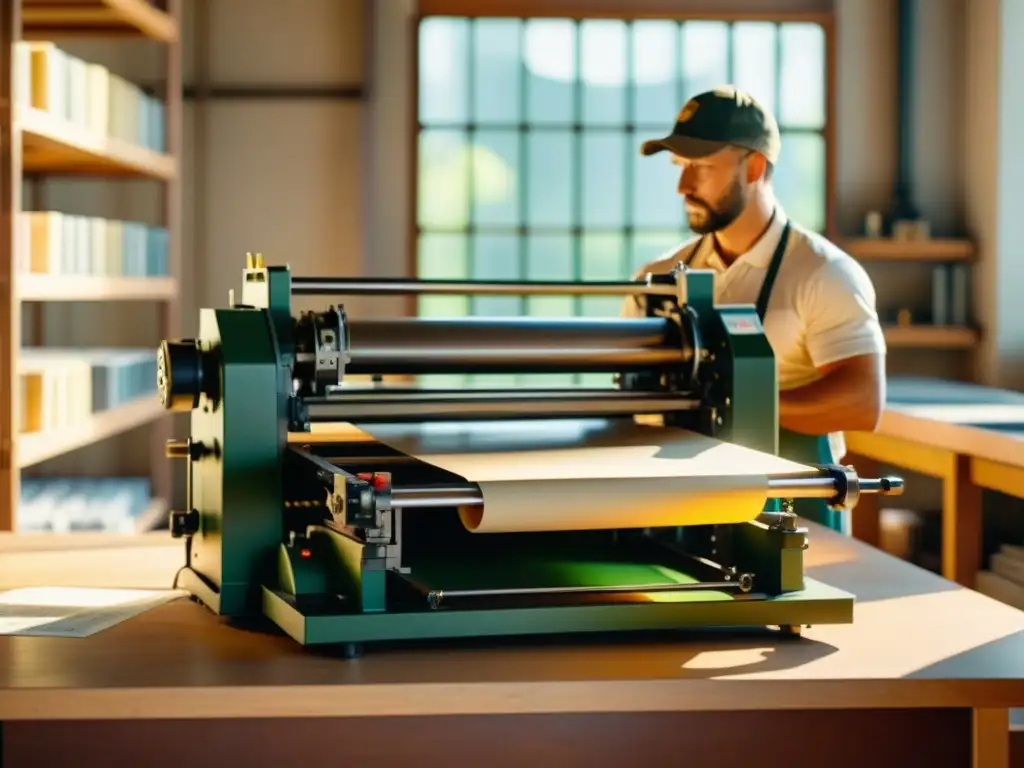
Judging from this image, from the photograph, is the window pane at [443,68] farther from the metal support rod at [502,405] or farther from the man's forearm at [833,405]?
the metal support rod at [502,405]

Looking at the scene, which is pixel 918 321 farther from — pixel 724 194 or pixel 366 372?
pixel 366 372

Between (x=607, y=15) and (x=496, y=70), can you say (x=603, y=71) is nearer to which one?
(x=607, y=15)

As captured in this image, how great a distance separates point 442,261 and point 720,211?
3.38 metres

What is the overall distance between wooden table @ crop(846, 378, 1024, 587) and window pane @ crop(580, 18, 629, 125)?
1814 mm

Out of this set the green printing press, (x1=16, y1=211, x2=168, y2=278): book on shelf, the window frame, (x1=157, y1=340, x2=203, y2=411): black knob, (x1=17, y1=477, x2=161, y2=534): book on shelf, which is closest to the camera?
the green printing press

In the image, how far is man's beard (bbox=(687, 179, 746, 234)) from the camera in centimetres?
289

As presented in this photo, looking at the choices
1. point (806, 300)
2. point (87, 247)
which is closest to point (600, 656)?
point (806, 300)

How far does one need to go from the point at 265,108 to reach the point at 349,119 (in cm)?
33

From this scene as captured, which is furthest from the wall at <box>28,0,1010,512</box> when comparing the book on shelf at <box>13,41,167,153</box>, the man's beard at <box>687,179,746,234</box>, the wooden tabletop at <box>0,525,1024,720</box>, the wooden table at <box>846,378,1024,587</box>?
the wooden tabletop at <box>0,525,1024,720</box>

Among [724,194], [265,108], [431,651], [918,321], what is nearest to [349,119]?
[265,108]

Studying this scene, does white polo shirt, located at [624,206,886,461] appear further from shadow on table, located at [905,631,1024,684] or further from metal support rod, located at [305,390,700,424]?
shadow on table, located at [905,631,1024,684]

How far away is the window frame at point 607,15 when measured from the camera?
19.8ft

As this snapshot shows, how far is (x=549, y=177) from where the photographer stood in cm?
624

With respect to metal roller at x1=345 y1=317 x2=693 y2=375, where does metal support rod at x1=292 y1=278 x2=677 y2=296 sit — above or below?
above
